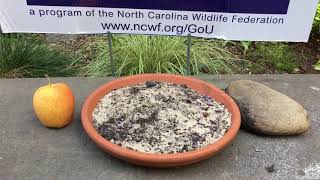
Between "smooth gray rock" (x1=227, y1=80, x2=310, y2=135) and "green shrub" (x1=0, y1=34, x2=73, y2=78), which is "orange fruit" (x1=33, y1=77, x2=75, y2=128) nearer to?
"smooth gray rock" (x1=227, y1=80, x2=310, y2=135)

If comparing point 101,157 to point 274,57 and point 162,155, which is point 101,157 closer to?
point 162,155

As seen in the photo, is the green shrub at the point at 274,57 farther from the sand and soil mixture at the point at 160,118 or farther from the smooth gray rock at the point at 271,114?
the sand and soil mixture at the point at 160,118

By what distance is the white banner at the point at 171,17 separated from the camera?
2.95m

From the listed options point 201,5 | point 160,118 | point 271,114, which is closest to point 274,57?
point 201,5

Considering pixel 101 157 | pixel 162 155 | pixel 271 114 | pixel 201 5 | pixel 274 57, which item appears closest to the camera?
pixel 162 155

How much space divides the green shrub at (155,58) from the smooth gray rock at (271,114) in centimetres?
114

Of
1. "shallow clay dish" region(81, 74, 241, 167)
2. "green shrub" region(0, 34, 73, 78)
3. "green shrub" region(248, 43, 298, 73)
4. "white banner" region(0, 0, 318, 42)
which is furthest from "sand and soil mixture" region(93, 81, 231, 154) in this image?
"green shrub" region(248, 43, 298, 73)

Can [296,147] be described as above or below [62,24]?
below

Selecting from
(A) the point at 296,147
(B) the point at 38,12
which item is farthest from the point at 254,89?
(B) the point at 38,12

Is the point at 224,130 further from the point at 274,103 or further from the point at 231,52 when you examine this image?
the point at 231,52

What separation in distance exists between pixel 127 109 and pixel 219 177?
0.66 metres

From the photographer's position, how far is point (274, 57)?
4.28 meters

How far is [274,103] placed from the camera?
2602mm

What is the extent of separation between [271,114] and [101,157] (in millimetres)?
998
